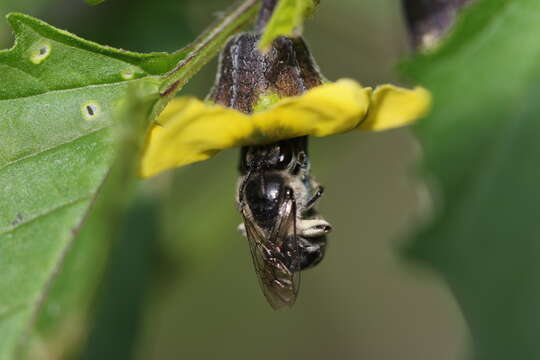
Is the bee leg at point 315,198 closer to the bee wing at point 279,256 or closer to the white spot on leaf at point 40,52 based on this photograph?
the bee wing at point 279,256

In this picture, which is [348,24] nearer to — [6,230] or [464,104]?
[464,104]

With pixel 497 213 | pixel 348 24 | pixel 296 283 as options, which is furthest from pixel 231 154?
pixel 497 213

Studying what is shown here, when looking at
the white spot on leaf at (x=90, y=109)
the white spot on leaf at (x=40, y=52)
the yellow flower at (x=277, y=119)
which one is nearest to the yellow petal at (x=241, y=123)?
the yellow flower at (x=277, y=119)

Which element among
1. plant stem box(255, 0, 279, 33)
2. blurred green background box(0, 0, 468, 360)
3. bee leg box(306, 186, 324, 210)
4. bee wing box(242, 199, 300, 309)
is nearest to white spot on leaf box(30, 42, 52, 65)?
plant stem box(255, 0, 279, 33)

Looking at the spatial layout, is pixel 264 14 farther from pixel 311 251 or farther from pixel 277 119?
pixel 311 251

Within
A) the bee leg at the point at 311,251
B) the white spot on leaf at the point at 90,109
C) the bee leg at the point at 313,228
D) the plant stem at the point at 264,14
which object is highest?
the white spot on leaf at the point at 90,109

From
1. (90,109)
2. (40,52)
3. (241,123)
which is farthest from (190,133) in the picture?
(40,52)
